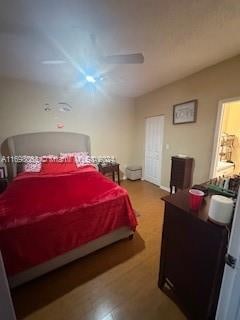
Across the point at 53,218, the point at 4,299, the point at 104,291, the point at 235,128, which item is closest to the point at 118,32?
the point at 53,218

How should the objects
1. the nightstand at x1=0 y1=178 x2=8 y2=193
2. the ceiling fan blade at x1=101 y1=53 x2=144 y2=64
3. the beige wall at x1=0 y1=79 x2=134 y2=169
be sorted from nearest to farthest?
1. the ceiling fan blade at x1=101 y1=53 x2=144 y2=64
2. the nightstand at x1=0 y1=178 x2=8 y2=193
3. the beige wall at x1=0 y1=79 x2=134 y2=169

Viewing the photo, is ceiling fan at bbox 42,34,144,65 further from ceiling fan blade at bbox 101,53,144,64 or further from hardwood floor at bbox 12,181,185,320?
hardwood floor at bbox 12,181,185,320

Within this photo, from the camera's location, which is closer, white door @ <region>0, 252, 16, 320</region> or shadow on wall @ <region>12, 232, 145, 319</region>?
white door @ <region>0, 252, 16, 320</region>

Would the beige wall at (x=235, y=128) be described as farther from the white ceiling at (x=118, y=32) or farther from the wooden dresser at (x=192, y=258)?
the wooden dresser at (x=192, y=258)

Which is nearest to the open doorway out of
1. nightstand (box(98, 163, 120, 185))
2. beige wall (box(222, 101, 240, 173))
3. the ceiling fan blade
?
beige wall (box(222, 101, 240, 173))

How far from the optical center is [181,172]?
3.40 meters

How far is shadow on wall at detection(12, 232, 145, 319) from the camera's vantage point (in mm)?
1469

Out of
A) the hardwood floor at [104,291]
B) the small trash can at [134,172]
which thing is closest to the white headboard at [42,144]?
the small trash can at [134,172]

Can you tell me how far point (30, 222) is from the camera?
1.56 metres

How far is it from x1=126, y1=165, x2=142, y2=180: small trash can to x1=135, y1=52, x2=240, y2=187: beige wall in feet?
2.92

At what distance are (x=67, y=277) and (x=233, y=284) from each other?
5.15 ft

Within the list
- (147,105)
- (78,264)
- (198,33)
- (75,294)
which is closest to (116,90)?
(147,105)

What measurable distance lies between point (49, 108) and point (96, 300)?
11.5 feet

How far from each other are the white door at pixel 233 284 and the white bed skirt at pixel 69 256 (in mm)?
1367
